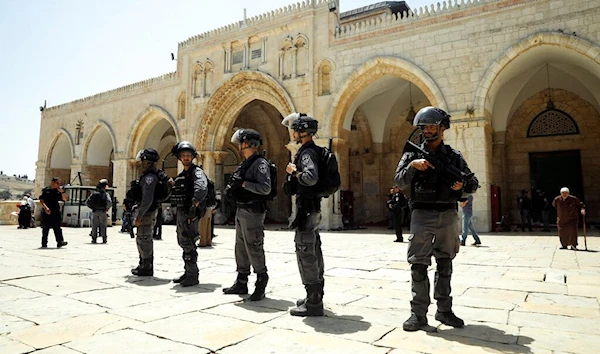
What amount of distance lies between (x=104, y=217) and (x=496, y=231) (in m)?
10.9

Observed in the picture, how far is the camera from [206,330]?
2.72m

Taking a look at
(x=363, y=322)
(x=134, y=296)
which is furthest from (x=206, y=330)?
(x=134, y=296)


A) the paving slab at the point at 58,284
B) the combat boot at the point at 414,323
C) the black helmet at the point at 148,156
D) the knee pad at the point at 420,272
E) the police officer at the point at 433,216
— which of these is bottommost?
the paving slab at the point at 58,284

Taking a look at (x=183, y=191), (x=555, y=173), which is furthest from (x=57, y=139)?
(x=555, y=173)

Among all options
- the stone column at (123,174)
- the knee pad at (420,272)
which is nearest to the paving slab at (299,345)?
the knee pad at (420,272)

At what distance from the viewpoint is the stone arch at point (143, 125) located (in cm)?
1945

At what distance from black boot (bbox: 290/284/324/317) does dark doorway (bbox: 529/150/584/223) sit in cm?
1419

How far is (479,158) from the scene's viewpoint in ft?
37.9

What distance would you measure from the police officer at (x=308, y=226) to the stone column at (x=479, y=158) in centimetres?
938

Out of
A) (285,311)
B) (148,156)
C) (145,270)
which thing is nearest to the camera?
(285,311)

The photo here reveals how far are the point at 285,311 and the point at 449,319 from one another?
1.26m

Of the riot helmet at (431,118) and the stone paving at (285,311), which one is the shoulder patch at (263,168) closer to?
the stone paving at (285,311)

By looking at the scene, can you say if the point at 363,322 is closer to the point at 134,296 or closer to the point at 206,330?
the point at 206,330

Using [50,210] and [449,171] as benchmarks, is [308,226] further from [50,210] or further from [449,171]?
[50,210]
